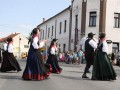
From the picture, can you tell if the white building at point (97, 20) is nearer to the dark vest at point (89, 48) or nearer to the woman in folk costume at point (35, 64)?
the dark vest at point (89, 48)

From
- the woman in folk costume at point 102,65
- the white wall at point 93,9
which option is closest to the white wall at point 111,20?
the white wall at point 93,9

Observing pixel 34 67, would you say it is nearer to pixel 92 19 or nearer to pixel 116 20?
pixel 92 19

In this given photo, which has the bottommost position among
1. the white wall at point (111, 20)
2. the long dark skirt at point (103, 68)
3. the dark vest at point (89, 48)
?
the long dark skirt at point (103, 68)

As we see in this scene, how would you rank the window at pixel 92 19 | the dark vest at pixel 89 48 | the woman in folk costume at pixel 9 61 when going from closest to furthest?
the dark vest at pixel 89 48 → the woman in folk costume at pixel 9 61 → the window at pixel 92 19

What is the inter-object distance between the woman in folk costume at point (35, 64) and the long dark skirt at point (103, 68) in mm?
1952

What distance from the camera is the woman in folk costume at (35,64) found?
12773 mm

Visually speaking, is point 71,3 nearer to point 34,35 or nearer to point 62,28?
point 62,28

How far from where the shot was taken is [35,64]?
1287cm

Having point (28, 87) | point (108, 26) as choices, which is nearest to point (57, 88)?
point (28, 87)

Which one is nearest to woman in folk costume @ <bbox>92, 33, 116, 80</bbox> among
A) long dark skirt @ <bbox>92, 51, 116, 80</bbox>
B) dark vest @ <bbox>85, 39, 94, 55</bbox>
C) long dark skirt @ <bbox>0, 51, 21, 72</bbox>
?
long dark skirt @ <bbox>92, 51, 116, 80</bbox>

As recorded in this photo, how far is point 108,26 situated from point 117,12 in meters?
1.97

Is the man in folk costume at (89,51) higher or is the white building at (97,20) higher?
the white building at (97,20)

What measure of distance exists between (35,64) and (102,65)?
248 centimetres

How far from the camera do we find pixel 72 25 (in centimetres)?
4634
